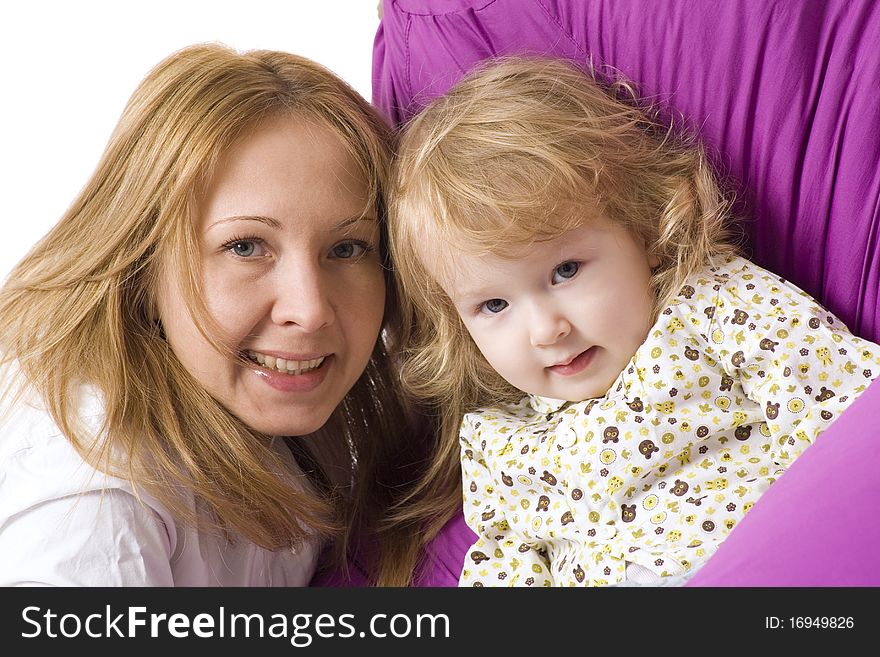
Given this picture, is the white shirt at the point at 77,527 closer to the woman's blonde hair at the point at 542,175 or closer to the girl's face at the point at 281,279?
the girl's face at the point at 281,279

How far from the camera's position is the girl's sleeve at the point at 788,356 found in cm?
120

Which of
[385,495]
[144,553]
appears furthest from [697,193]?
[144,553]

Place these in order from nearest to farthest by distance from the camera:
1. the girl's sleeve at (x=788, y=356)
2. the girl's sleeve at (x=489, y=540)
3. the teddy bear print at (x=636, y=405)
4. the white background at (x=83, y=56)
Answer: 1. the girl's sleeve at (x=788, y=356)
2. the teddy bear print at (x=636, y=405)
3. the girl's sleeve at (x=489, y=540)
4. the white background at (x=83, y=56)

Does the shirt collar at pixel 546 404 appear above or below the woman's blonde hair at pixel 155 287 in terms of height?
below

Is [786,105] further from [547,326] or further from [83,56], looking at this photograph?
[83,56]

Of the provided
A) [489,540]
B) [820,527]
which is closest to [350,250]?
[489,540]

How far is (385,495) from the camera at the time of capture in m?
1.68

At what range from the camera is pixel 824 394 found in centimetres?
121

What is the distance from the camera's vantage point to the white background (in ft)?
8.46

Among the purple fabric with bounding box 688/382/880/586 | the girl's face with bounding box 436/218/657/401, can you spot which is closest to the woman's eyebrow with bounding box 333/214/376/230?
the girl's face with bounding box 436/218/657/401

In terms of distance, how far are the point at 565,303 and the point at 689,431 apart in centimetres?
21

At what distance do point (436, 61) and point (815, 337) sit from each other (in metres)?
0.67

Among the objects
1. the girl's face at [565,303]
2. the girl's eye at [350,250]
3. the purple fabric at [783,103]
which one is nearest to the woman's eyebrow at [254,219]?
the girl's eye at [350,250]
